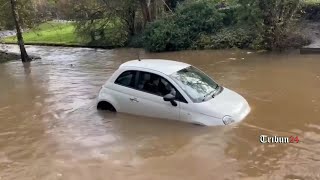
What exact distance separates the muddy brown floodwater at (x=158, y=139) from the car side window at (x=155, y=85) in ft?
2.13

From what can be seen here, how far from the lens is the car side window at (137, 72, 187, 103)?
964 centimetres

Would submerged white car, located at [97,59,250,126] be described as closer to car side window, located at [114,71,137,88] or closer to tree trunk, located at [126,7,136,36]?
car side window, located at [114,71,137,88]

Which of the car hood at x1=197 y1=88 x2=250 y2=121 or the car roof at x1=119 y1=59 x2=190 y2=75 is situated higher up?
the car roof at x1=119 y1=59 x2=190 y2=75

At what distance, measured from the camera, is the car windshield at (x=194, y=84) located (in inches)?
371

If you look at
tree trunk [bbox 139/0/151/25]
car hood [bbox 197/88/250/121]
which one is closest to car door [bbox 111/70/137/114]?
car hood [bbox 197/88/250/121]

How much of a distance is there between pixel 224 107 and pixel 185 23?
726 inches

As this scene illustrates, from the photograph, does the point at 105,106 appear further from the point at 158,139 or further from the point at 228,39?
the point at 228,39

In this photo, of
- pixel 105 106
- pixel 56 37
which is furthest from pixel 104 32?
pixel 105 106

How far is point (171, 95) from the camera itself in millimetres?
9445

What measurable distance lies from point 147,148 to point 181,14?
65.9 feet

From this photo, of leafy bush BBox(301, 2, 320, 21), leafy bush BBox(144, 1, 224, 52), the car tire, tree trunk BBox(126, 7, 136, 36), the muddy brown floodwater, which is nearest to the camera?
the muddy brown floodwater

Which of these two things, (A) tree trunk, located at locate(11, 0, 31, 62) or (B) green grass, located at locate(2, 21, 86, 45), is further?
(B) green grass, located at locate(2, 21, 86, 45)

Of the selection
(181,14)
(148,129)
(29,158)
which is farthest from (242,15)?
(29,158)

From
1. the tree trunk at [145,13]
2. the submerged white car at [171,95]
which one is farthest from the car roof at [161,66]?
the tree trunk at [145,13]
